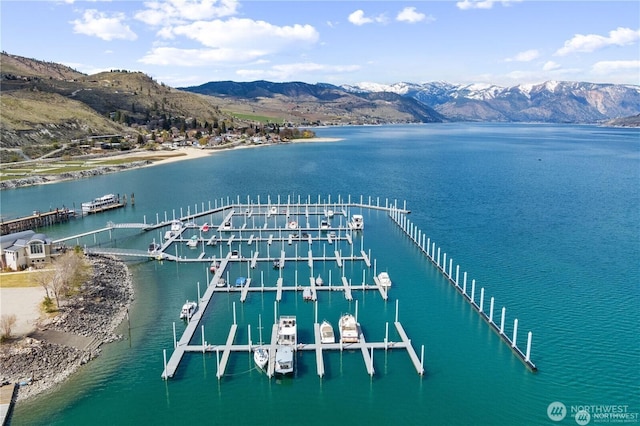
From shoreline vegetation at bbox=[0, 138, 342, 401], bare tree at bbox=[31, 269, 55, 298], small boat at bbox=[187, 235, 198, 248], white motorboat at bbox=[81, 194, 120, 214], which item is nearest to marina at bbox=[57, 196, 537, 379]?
small boat at bbox=[187, 235, 198, 248]

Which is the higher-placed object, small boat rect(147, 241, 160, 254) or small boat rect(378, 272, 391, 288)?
small boat rect(147, 241, 160, 254)

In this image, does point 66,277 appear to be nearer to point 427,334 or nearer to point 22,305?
point 22,305

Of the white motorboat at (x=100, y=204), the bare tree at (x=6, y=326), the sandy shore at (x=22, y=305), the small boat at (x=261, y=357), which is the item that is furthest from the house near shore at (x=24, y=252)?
the white motorboat at (x=100, y=204)

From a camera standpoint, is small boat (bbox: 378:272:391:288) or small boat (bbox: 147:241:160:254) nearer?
small boat (bbox: 378:272:391:288)

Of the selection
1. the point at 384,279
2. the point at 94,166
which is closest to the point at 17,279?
the point at 384,279
